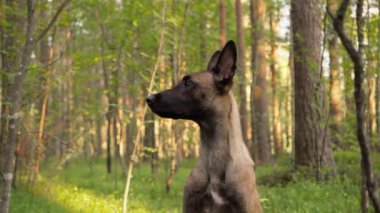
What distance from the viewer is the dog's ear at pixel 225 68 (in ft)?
13.1

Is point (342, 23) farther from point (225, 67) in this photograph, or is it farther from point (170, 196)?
point (170, 196)

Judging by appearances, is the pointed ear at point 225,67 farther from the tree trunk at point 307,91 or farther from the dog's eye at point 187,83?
the tree trunk at point 307,91

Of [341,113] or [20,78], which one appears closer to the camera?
[20,78]

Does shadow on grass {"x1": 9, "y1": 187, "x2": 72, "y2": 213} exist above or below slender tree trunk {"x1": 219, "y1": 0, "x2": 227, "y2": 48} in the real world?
below

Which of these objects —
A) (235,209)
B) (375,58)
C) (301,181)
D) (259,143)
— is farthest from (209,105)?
(259,143)

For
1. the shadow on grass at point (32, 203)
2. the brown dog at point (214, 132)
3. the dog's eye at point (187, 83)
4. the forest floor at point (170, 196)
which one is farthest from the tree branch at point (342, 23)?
the shadow on grass at point (32, 203)

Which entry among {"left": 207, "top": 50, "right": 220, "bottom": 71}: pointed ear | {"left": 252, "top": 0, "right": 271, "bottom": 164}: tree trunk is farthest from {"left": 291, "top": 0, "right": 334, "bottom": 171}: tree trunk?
{"left": 252, "top": 0, "right": 271, "bottom": 164}: tree trunk

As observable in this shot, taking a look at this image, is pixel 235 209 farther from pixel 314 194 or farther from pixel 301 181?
pixel 301 181

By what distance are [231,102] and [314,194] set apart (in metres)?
6.63

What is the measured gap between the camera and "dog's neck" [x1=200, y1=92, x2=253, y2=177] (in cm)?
392

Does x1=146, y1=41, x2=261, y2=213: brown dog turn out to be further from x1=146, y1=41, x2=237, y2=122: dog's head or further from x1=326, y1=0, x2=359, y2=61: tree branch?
x1=326, y1=0, x2=359, y2=61: tree branch

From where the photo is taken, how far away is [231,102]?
411cm

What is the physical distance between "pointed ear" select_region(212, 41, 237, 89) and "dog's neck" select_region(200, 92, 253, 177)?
0.53ft

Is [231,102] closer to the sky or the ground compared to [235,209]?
closer to the sky
